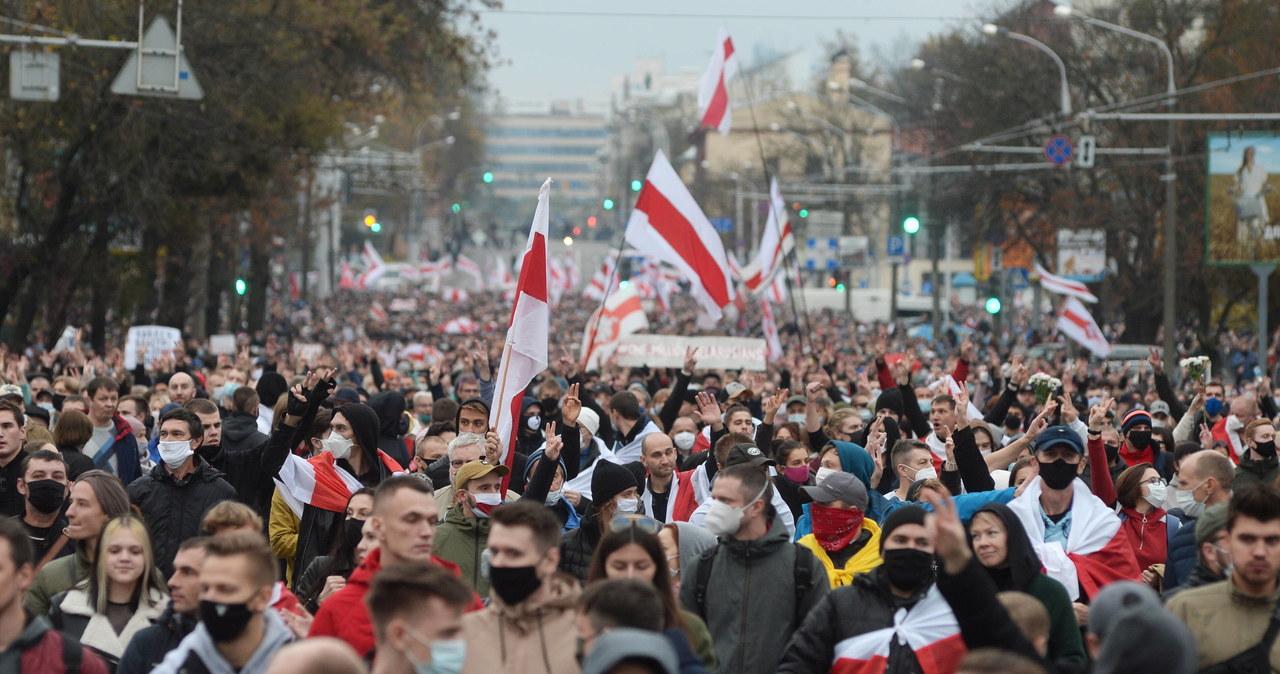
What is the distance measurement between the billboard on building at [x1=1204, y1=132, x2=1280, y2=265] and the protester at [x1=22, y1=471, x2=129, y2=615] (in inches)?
924

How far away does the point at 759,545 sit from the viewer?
622 cm

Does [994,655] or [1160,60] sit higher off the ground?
[1160,60]

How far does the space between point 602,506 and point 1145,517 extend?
2557 millimetres

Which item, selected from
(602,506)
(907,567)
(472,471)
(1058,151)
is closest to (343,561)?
(472,471)

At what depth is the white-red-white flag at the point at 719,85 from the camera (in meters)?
22.5

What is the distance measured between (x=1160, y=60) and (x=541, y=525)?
37.8 m

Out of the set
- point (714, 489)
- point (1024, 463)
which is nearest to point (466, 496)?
point (714, 489)

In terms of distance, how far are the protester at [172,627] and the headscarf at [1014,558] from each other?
264 centimetres

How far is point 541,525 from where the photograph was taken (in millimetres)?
5125

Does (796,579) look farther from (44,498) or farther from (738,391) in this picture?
(738,391)

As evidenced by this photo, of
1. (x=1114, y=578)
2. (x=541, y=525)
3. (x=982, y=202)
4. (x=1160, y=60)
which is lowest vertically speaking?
(x=1114, y=578)

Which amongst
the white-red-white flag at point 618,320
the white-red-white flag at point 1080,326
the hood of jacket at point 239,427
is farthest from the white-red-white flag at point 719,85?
the hood of jacket at point 239,427

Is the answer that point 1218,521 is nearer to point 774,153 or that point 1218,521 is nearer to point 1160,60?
point 1160,60

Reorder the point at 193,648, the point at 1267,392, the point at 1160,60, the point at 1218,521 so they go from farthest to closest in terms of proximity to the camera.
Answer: the point at 1160,60, the point at 1267,392, the point at 1218,521, the point at 193,648
